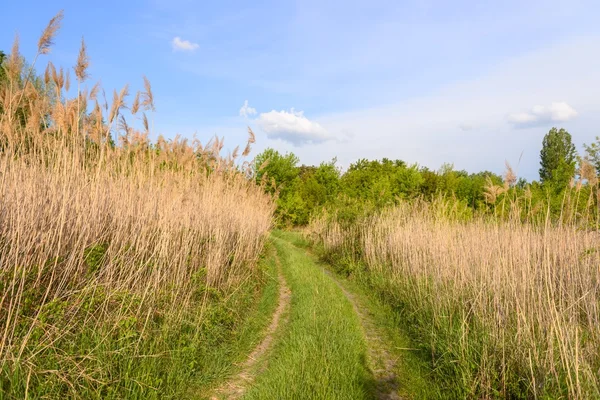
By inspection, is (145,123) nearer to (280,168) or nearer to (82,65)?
(82,65)

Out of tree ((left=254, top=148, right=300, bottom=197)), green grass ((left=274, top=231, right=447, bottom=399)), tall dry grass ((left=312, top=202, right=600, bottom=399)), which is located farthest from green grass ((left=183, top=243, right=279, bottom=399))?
tree ((left=254, top=148, right=300, bottom=197))

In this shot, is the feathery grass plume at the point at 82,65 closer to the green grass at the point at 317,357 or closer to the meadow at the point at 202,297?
the meadow at the point at 202,297

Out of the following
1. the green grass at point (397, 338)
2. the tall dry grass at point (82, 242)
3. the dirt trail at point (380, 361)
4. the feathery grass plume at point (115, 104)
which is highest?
the feathery grass plume at point (115, 104)

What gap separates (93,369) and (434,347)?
147 inches

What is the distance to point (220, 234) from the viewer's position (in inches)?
236

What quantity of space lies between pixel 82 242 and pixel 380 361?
3.83m

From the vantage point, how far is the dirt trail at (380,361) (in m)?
3.71

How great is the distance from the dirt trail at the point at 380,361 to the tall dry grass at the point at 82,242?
229 centimetres

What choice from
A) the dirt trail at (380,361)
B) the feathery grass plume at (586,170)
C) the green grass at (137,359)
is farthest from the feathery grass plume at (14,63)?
the feathery grass plume at (586,170)

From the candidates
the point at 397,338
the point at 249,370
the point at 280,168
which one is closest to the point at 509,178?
the point at 397,338

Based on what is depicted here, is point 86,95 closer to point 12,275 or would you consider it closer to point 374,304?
point 12,275

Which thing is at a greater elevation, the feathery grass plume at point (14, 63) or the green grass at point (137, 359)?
the feathery grass plume at point (14, 63)

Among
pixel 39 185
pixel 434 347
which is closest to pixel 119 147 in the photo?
pixel 39 185

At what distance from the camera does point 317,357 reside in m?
3.93
